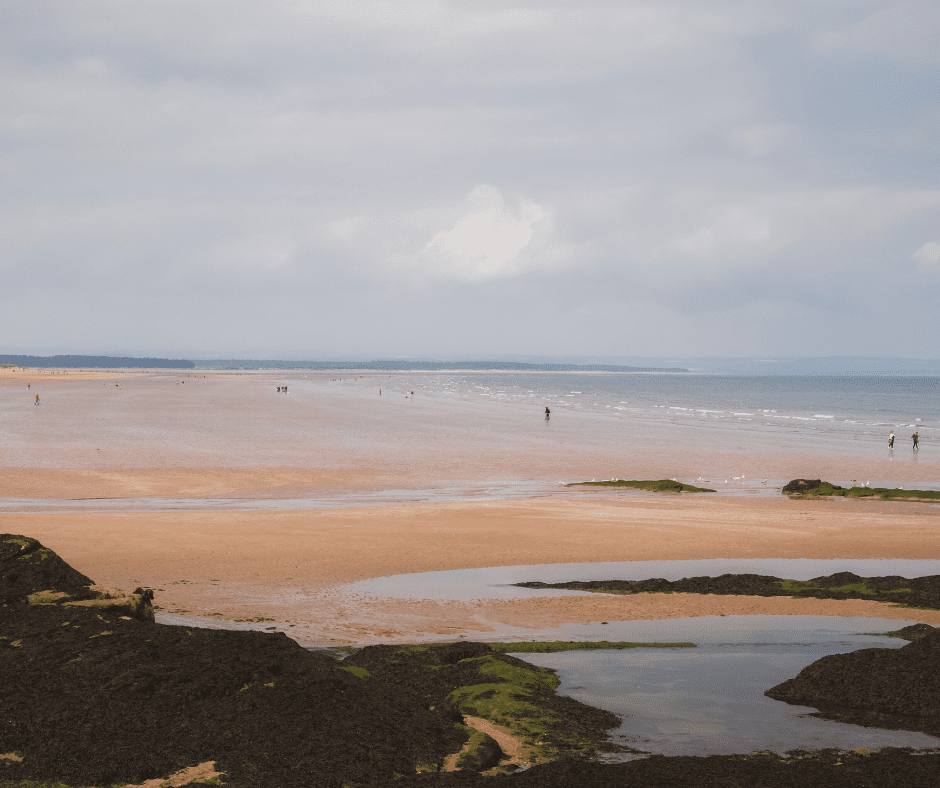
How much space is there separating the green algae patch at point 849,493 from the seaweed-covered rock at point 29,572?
28.5 metres

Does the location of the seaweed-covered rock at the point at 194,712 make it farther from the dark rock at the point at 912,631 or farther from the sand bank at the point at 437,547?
the dark rock at the point at 912,631

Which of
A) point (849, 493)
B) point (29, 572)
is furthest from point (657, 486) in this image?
point (29, 572)

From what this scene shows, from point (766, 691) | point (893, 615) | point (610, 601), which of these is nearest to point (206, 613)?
point (610, 601)

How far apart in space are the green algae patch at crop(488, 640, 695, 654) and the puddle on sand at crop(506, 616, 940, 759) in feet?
0.68

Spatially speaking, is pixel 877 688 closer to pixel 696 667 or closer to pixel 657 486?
pixel 696 667

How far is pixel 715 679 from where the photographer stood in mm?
10812

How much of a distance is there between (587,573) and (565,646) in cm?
628

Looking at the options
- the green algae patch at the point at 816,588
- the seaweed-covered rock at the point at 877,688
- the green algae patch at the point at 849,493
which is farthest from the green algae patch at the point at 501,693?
the green algae patch at the point at 849,493

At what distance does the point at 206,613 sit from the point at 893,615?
38.4 ft

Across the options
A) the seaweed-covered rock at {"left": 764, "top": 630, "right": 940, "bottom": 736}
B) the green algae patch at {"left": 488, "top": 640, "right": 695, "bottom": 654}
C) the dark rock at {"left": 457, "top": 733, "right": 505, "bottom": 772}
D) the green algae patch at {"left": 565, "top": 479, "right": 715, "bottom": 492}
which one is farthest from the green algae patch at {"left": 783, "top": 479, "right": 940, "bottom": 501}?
the dark rock at {"left": 457, "top": 733, "right": 505, "bottom": 772}

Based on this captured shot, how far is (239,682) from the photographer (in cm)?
823

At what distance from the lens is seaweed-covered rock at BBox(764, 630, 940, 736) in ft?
30.2

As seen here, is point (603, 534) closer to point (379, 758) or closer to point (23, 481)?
point (379, 758)

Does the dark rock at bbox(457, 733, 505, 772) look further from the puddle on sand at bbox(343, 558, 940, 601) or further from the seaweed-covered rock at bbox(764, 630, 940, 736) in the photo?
the puddle on sand at bbox(343, 558, 940, 601)
